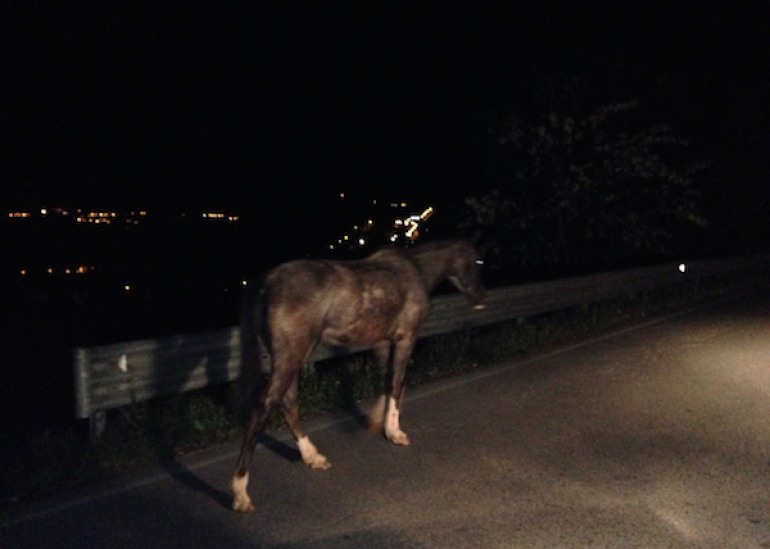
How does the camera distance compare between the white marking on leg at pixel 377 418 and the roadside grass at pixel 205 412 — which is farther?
the white marking on leg at pixel 377 418

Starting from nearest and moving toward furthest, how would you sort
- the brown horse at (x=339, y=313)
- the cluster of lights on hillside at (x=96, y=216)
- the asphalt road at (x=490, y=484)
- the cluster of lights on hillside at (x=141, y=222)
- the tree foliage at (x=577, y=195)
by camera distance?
the asphalt road at (x=490, y=484)
the brown horse at (x=339, y=313)
the cluster of lights on hillside at (x=141, y=222)
the tree foliage at (x=577, y=195)
the cluster of lights on hillside at (x=96, y=216)

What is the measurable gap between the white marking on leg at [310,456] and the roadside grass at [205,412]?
56 centimetres

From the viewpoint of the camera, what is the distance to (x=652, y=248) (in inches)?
830

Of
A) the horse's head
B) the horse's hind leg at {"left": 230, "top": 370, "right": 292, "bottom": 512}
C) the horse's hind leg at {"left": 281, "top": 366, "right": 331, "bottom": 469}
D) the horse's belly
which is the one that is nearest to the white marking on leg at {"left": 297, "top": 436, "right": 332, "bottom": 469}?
the horse's hind leg at {"left": 281, "top": 366, "right": 331, "bottom": 469}

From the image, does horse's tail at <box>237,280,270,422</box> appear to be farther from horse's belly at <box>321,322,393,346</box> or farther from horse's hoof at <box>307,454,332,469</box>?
horse's hoof at <box>307,454,332,469</box>

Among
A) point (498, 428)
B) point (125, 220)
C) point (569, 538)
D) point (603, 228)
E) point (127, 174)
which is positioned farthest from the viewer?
point (127, 174)

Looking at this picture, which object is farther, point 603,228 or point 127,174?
point 127,174

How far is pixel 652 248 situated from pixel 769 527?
53.5 ft

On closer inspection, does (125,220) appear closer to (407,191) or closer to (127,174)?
(127,174)

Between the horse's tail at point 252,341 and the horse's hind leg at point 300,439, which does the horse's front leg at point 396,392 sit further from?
the horse's tail at point 252,341

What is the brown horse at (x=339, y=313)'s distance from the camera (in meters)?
6.26

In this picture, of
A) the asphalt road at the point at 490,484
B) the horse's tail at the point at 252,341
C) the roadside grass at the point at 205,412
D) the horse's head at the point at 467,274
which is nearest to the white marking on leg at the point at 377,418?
the asphalt road at the point at 490,484

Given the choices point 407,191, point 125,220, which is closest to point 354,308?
point 125,220

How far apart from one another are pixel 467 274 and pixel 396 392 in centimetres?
139
